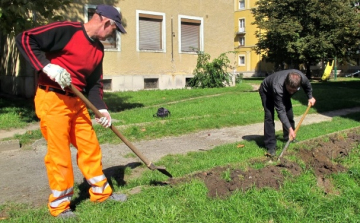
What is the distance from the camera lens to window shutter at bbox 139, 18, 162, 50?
16703 mm

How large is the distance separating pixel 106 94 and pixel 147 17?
4.25 m

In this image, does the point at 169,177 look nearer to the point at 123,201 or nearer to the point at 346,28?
the point at 123,201

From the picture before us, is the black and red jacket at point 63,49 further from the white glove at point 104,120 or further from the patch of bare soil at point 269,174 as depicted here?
the patch of bare soil at point 269,174

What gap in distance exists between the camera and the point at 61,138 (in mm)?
3479

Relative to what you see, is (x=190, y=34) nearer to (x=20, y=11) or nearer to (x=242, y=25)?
(x=20, y=11)

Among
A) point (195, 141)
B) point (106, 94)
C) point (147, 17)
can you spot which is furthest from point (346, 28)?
point (195, 141)

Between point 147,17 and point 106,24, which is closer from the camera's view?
point 106,24

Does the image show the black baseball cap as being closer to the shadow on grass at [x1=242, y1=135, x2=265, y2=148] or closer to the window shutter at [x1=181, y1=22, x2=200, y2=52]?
the shadow on grass at [x1=242, y1=135, x2=265, y2=148]

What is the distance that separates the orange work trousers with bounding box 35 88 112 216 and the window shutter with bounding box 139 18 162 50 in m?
13.3

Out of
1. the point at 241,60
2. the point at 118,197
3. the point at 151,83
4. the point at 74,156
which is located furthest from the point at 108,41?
the point at 241,60

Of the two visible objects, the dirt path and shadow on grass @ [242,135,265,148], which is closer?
the dirt path

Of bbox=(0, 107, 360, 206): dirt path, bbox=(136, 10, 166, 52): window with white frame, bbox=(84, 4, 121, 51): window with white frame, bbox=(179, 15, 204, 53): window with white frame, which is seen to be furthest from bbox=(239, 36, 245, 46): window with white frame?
bbox=(0, 107, 360, 206): dirt path

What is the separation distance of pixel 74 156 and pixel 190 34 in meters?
12.8

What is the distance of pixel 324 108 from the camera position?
11.8 m
